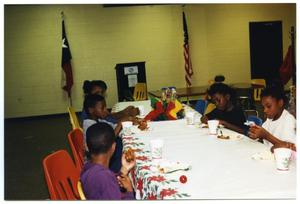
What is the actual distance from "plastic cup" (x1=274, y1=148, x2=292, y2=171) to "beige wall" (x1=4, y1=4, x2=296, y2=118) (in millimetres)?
6728

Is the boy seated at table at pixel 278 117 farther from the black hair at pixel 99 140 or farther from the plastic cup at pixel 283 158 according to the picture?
the black hair at pixel 99 140

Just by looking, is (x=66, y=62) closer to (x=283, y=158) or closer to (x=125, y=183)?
(x=125, y=183)

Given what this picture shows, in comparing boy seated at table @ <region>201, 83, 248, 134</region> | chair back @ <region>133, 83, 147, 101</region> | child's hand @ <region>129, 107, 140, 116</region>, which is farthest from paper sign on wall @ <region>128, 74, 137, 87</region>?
boy seated at table @ <region>201, 83, 248, 134</region>

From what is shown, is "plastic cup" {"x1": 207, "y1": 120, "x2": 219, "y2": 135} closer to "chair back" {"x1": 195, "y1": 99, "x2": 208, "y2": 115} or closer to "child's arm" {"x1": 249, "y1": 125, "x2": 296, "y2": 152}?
"child's arm" {"x1": 249, "y1": 125, "x2": 296, "y2": 152}

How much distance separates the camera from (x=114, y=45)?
823cm

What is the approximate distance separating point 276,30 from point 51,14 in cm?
496

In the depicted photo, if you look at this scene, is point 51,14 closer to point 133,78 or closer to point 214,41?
point 133,78

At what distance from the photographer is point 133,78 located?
24.7 feet

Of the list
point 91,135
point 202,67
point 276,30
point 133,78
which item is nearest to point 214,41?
point 202,67

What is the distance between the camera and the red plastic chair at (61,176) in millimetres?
1937

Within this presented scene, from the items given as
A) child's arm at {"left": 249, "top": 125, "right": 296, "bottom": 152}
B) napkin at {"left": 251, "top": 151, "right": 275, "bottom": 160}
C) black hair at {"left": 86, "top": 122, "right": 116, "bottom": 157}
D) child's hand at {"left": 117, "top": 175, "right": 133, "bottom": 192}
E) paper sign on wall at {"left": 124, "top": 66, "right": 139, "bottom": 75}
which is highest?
paper sign on wall at {"left": 124, "top": 66, "right": 139, "bottom": 75}

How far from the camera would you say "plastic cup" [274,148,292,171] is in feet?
5.62

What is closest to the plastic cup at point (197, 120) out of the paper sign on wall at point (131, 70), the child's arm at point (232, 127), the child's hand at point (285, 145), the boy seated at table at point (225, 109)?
the boy seated at table at point (225, 109)

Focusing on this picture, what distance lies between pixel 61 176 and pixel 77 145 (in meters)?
0.69
